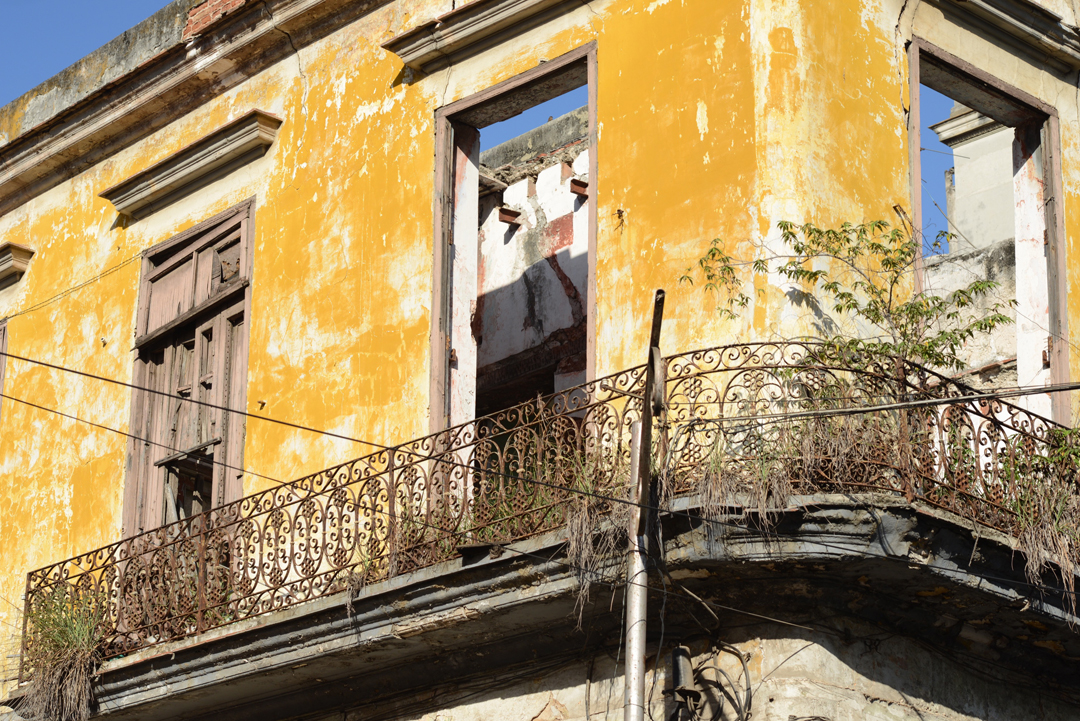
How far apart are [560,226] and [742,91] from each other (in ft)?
13.7

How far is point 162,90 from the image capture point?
493 inches

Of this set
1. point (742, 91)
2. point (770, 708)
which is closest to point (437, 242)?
point (742, 91)

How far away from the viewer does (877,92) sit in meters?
9.43

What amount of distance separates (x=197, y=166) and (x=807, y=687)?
6134 mm

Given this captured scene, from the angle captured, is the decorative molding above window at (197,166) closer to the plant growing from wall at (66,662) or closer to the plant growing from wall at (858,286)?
the plant growing from wall at (66,662)

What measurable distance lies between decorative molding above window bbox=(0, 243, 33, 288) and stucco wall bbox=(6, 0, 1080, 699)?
117mm

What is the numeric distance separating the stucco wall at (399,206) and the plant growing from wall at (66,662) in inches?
40.9

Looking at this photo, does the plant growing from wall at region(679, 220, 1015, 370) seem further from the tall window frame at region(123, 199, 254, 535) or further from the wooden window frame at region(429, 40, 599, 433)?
the tall window frame at region(123, 199, 254, 535)

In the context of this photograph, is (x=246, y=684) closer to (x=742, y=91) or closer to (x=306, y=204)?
(x=306, y=204)

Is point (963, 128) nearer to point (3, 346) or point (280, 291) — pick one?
point (280, 291)

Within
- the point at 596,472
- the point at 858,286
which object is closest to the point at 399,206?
the point at 596,472

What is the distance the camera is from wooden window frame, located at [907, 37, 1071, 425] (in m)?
9.58

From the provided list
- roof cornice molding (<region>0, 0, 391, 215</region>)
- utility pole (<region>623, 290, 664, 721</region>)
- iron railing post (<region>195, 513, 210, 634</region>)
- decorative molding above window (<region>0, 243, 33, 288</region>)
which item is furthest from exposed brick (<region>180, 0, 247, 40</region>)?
utility pole (<region>623, 290, 664, 721</region>)

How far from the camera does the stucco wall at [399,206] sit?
907 cm
